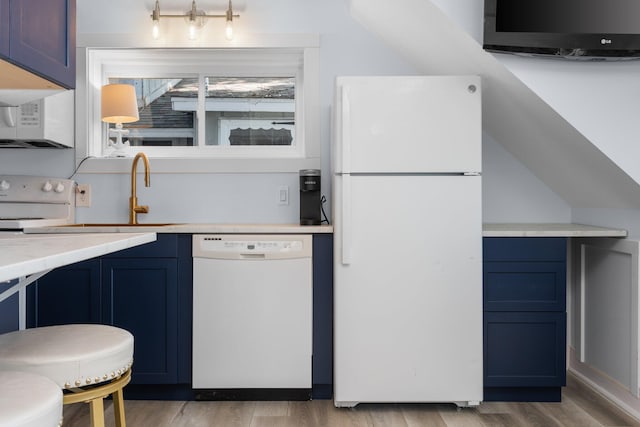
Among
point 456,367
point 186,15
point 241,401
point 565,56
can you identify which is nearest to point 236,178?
point 186,15

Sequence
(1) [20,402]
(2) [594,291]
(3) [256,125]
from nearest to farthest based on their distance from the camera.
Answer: (1) [20,402], (2) [594,291], (3) [256,125]

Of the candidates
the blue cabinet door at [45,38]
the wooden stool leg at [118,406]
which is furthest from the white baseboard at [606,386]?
the blue cabinet door at [45,38]

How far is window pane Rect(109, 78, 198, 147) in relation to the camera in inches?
131

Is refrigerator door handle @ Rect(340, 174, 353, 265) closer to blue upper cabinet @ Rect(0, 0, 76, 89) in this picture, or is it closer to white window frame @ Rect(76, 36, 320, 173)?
white window frame @ Rect(76, 36, 320, 173)

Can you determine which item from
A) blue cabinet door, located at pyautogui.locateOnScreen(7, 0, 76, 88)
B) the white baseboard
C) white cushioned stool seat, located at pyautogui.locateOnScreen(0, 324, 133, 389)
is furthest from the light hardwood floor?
blue cabinet door, located at pyautogui.locateOnScreen(7, 0, 76, 88)

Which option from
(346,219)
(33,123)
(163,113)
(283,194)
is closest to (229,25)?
(163,113)

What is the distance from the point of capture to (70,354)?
1343mm

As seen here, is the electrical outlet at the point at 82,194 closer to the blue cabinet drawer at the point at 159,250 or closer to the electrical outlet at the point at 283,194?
the blue cabinet drawer at the point at 159,250

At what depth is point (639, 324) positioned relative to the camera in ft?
7.83

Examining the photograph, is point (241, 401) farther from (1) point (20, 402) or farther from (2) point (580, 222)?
(2) point (580, 222)

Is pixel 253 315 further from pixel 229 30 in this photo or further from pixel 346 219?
pixel 229 30

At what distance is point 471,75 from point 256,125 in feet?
4.41

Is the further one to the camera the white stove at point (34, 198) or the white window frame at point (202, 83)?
the white window frame at point (202, 83)

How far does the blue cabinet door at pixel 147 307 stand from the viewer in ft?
8.68
